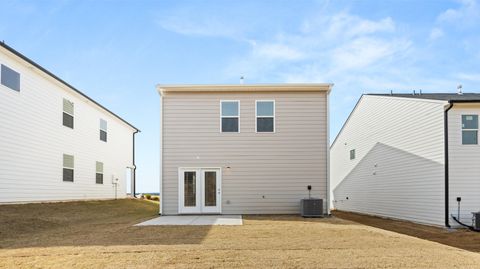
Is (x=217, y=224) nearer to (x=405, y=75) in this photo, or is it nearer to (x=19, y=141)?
(x=19, y=141)

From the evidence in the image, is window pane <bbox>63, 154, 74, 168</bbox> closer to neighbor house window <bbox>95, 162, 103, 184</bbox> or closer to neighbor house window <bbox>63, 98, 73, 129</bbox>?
neighbor house window <bbox>63, 98, 73, 129</bbox>

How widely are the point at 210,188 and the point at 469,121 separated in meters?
9.01

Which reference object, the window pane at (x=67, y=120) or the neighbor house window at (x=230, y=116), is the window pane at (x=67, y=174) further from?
the neighbor house window at (x=230, y=116)

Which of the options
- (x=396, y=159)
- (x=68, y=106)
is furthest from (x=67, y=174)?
(x=396, y=159)

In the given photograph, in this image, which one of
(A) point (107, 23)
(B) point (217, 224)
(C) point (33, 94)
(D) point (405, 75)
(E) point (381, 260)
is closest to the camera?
(E) point (381, 260)

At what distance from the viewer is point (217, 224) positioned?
11.0m

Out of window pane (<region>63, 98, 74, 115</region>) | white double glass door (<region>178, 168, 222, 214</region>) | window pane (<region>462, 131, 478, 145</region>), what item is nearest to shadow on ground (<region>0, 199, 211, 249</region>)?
white double glass door (<region>178, 168, 222, 214</region>)

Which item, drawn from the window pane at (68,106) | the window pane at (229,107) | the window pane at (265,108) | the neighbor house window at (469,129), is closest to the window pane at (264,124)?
the window pane at (265,108)

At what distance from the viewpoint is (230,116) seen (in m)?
14.6

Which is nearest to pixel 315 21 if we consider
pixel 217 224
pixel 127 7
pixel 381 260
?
pixel 127 7

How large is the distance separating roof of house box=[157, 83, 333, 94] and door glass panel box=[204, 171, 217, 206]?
3.17 m

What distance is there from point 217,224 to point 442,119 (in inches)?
308

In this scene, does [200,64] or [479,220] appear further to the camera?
[200,64]

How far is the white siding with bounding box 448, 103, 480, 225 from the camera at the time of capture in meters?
12.0
